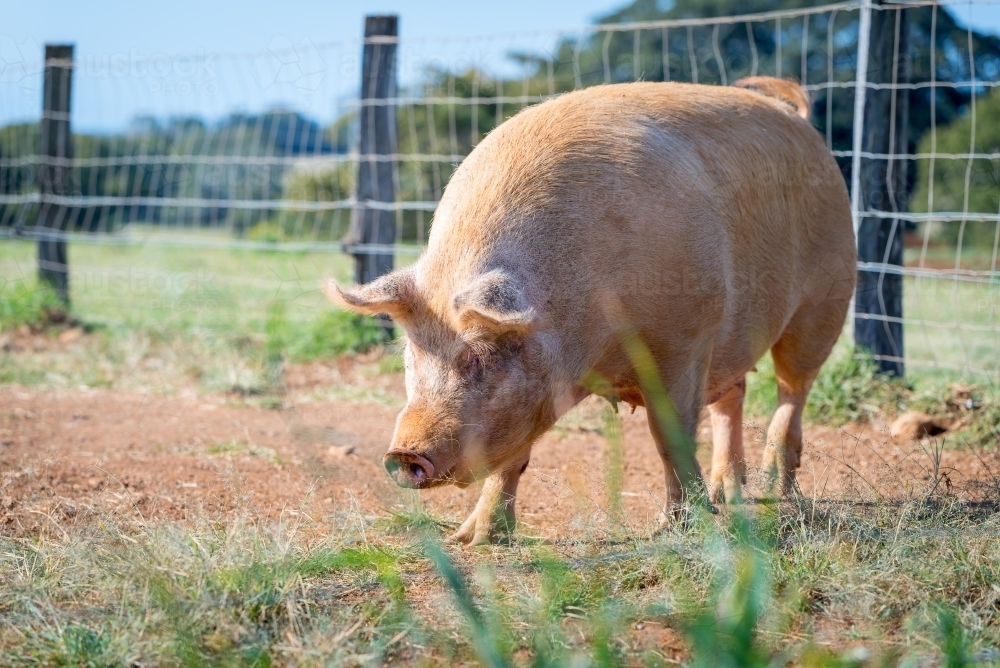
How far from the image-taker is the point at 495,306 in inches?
110

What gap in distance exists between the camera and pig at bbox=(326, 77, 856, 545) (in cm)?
294

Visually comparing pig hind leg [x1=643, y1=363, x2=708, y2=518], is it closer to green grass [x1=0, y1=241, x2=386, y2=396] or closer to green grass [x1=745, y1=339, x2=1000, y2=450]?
green grass [x1=745, y1=339, x2=1000, y2=450]

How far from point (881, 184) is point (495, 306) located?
12.2 ft

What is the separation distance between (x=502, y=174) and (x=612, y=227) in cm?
38

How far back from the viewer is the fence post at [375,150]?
7.07 metres

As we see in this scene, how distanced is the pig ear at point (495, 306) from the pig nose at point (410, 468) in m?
0.39

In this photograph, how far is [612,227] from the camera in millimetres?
3221

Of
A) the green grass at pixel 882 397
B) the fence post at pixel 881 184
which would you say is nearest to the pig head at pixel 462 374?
the green grass at pixel 882 397

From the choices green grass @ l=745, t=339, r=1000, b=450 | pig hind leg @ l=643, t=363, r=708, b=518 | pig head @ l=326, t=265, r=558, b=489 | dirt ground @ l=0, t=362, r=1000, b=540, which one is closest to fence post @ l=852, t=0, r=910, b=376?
green grass @ l=745, t=339, r=1000, b=450

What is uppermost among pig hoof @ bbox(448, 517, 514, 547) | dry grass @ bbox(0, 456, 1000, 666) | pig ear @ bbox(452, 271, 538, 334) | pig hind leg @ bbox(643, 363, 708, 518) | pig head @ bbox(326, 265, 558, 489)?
pig ear @ bbox(452, 271, 538, 334)

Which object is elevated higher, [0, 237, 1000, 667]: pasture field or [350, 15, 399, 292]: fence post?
[350, 15, 399, 292]: fence post

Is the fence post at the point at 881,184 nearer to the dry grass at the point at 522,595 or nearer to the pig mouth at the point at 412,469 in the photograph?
the dry grass at the point at 522,595

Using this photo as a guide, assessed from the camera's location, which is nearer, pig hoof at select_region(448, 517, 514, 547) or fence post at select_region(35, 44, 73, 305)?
pig hoof at select_region(448, 517, 514, 547)

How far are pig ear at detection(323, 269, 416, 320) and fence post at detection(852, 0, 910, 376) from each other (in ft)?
11.4
